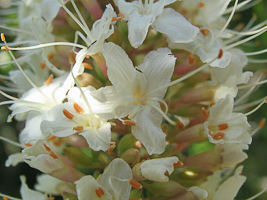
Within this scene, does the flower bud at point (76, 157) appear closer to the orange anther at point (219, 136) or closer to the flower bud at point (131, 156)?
the flower bud at point (131, 156)

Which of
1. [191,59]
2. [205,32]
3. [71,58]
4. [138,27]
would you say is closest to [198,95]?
[191,59]

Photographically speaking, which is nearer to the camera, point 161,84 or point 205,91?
point 161,84

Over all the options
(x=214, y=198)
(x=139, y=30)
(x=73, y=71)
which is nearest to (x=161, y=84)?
(x=139, y=30)

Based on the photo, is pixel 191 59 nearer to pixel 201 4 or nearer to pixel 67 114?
pixel 201 4

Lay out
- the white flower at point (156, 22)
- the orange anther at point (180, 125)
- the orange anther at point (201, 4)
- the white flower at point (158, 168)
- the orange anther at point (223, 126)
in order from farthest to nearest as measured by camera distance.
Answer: the orange anther at point (201, 4) < the orange anther at point (180, 125) < the orange anther at point (223, 126) < the white flower at point (156, 22) < the white flower at point (158, 168)

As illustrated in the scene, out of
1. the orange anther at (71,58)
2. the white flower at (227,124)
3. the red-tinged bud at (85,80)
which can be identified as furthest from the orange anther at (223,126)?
the orange anther at (71,58)

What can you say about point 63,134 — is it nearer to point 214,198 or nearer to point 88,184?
point 88,184
